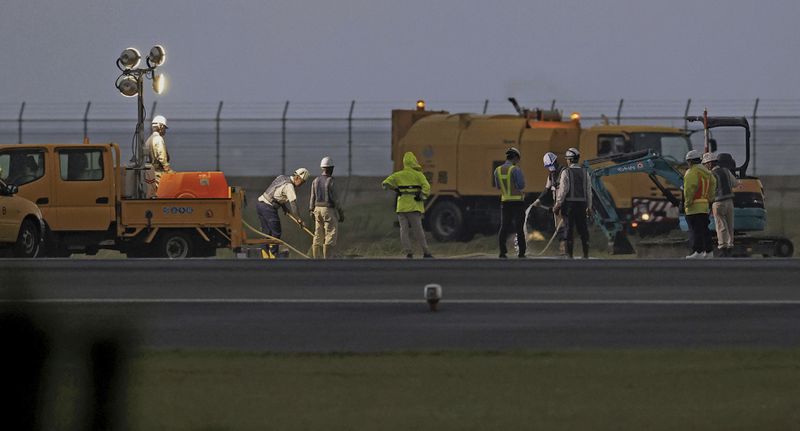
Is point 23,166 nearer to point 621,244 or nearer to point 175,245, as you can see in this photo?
point 175,245

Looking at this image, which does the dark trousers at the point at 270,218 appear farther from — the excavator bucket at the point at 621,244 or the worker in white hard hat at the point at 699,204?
the excavator bucket at the point at 621,244

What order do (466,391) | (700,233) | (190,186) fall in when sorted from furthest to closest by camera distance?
(190,186) → (700,233) → (466,391)

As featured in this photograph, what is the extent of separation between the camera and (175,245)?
29000mm

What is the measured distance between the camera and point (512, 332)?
1508cm

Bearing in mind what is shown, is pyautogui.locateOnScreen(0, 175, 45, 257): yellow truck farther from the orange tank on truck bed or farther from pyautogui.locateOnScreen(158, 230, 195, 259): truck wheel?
the orange tank on truck bed

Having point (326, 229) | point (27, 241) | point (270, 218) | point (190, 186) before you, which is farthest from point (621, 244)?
point (27, 241)

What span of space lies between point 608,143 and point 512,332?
2419 cm

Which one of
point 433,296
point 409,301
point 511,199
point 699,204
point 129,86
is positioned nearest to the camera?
point 433,296

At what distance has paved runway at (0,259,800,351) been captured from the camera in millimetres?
14656

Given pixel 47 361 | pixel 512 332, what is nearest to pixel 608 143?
pixel 512 332

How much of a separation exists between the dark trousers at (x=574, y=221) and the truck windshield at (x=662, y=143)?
9.64 m

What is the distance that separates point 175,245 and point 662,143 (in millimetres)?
13541

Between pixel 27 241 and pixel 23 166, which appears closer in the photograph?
pixel 27 241

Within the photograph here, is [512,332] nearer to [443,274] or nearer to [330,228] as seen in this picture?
[443,274]
